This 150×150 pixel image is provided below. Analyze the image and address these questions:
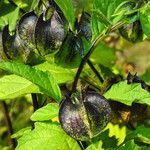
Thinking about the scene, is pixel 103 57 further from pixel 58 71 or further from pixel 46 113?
pixel 46 113

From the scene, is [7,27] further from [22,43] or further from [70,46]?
[70,46]

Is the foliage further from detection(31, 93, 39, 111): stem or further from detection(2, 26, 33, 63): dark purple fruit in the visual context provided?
detection(31, 93, 39, 111): stem

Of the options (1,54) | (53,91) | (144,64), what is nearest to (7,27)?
(1,54)

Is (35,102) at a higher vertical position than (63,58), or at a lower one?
lower

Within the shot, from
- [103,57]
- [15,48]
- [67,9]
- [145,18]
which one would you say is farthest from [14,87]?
[103,57]

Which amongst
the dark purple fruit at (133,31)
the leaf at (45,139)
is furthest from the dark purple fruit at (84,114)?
the dark purple fruit at (133,31)

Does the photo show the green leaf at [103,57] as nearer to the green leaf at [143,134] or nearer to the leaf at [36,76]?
the green leaf at [143,134]
